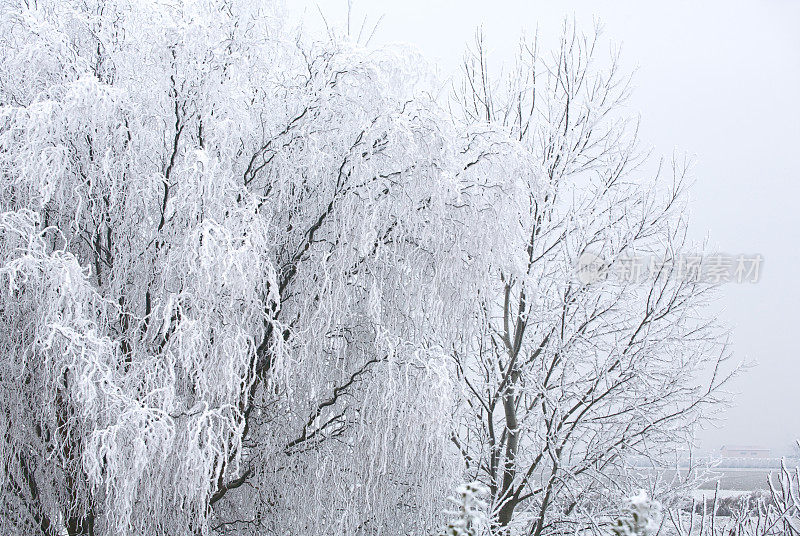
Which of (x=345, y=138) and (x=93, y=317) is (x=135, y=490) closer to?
(x=93, y=317)

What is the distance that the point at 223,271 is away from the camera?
13.7ft

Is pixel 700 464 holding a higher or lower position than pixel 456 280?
lower

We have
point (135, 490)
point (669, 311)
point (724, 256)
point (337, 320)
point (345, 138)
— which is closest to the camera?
point (135, 490)

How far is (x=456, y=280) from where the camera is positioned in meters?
5.02

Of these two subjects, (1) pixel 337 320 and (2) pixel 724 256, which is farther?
(2) pixel 724 256

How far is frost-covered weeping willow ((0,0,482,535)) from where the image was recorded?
169 inches

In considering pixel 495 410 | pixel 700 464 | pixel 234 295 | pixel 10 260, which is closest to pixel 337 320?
pixel 234 295

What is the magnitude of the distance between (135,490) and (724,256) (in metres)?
6.82

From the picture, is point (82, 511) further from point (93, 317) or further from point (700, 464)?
point (700, 464)

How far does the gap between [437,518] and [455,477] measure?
0.31m

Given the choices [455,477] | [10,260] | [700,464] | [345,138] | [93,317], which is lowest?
[700,464]

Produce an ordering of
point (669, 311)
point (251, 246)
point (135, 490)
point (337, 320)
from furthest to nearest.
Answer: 1. point (669, 311)
2. point (337, 320)
3. point (251, 246)
4. point (135, 490)

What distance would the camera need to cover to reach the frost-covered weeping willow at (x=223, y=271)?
429 centimetres

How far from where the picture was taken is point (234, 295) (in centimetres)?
424
